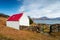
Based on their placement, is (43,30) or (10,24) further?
(10,24)

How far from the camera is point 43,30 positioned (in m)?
31.6

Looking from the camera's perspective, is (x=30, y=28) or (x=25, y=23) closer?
(x=30, y=28)

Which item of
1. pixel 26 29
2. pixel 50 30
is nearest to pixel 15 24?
pixel 26 29

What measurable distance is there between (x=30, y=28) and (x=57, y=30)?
7.08 meters

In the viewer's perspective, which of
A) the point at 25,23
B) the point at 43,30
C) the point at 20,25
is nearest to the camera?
the point at 43,30

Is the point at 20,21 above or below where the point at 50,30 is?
above

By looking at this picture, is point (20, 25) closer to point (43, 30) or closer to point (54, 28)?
point (43, 30)

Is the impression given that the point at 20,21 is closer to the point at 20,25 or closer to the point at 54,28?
the point at 20,25

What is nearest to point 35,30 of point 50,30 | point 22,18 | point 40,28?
point 40,28

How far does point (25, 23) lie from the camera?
36906 millimetres

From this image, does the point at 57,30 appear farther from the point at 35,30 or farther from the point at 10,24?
the point at 10,24

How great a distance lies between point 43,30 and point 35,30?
2118 mm

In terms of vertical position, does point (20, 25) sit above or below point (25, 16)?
below

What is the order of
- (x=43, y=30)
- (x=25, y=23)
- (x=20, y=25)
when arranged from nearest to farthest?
1. (x=43, y=30)
2. (x=20, y=25)
3. (x=25, y=23)
